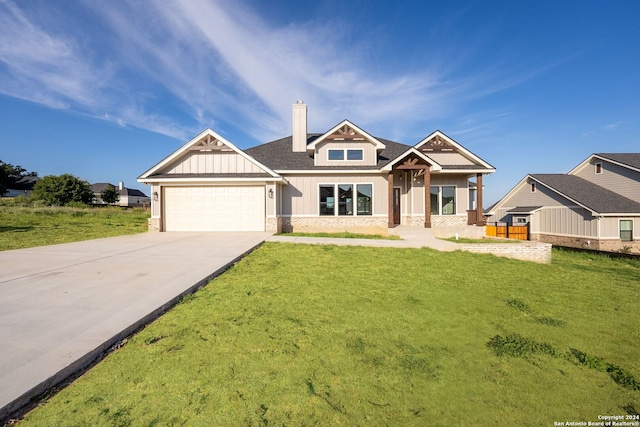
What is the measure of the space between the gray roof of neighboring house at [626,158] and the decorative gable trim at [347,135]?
65.6 feet

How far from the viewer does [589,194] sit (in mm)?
21203

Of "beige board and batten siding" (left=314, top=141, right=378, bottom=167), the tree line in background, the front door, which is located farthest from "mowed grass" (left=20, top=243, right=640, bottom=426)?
the tree line in background

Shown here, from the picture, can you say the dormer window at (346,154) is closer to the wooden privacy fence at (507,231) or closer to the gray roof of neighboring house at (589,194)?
the wooden privacy fence at (507,231)

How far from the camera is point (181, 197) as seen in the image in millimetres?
14820

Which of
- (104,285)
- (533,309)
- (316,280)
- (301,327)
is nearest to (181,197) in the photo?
(104,285)

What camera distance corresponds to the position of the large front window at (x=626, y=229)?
19.3 m

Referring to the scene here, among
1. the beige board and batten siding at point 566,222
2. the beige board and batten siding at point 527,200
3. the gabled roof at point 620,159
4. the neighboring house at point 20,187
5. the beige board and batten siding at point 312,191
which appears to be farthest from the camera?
the neighboring house at point 20,187

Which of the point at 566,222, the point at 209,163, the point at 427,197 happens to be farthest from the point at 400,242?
the point at 566,222

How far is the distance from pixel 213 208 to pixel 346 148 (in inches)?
328

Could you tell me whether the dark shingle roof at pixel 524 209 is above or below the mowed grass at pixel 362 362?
above

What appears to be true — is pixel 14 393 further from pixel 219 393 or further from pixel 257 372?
pixel 257 372

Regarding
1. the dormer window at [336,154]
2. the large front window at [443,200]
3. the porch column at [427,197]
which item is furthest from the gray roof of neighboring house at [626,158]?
the dormer window at [336,154]

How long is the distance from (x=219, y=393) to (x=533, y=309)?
18.3 feet

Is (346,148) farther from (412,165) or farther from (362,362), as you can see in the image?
(362,362)
